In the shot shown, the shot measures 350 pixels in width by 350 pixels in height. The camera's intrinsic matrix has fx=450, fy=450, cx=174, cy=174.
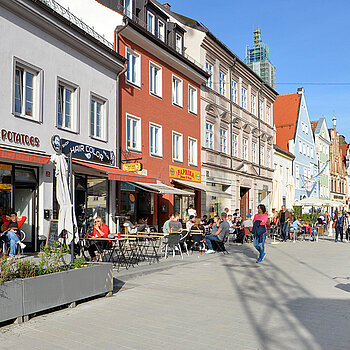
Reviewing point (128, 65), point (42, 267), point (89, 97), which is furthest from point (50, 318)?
point (128, 65)

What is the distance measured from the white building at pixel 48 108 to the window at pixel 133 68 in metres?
1.59

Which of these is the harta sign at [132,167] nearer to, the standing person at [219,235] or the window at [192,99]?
the standing person at [219,235]

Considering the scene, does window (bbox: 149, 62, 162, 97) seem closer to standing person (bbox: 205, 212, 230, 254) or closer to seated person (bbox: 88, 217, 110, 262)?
standing person (bbox: 205, 212, 230, 254)

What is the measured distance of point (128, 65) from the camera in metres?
20.2

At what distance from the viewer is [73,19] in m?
17.0

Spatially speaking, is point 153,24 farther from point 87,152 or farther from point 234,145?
point 234,145

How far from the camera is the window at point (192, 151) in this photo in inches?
1011

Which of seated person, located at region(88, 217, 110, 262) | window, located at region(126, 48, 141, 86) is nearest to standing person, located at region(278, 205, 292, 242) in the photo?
window, located at region(126, 48, 141, 86)

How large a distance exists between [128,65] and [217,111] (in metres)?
10.1

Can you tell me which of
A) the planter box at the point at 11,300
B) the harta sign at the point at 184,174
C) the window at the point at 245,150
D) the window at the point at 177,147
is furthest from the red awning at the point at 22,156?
the window at the point at 245,150

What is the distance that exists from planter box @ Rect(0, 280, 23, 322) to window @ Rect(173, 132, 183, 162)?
58.7 feet

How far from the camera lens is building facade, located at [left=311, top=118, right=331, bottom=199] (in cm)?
5934

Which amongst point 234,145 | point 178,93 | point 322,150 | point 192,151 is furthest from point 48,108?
point 322,150

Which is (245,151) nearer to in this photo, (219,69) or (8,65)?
(219,69)
